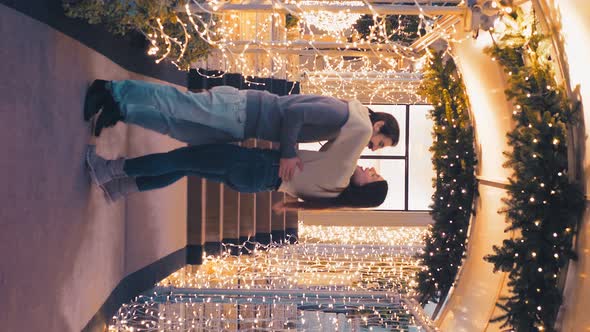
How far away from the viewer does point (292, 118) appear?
3338 millimetres

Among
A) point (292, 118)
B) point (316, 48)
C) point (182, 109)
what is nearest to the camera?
point (292, 118)

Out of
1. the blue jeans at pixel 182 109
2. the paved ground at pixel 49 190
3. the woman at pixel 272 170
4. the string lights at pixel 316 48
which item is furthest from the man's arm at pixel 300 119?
the paved ground at pixel 49 190

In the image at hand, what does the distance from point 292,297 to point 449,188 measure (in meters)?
1.71

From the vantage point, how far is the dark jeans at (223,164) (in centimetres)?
362

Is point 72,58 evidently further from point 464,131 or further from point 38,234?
point 464,131

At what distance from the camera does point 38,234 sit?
295 cm

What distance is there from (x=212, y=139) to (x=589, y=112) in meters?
1.84

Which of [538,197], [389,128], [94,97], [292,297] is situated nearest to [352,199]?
[389,128]

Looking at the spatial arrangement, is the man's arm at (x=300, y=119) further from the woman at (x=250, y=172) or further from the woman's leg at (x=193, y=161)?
the woman's leg at (x=193, y=161)

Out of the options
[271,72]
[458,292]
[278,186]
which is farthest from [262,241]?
[278,186]

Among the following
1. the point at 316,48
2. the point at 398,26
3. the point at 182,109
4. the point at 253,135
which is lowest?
the point at 253,135

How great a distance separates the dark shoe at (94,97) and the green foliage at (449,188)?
312cm

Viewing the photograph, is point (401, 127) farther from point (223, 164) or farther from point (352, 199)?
point (223, 164)

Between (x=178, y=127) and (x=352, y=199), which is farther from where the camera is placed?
(x=352, y=199)
